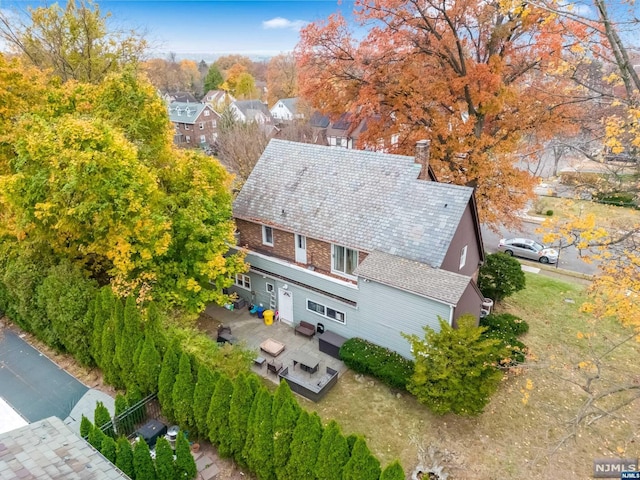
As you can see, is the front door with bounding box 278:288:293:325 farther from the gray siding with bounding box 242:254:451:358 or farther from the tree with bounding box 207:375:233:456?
the tree with bounding box 207:375:233:456

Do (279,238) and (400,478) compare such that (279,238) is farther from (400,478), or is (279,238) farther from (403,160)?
(400,478)

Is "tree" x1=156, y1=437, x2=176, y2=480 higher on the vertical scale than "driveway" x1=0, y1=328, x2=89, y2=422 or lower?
higher

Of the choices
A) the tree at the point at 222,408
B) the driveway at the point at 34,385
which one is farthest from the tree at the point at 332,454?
the driveway at the point at 34,385

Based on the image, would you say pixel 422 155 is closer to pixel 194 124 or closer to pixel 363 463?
pixel 363 463

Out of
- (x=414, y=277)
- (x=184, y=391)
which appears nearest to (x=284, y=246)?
(x=414, y=277)

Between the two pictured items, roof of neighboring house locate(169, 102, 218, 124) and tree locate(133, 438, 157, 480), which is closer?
tree locate(133, 438, 157, 480)

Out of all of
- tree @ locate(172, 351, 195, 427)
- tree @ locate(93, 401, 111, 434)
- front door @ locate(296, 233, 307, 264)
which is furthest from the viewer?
front door @ locate(296, 233, 307, 264)

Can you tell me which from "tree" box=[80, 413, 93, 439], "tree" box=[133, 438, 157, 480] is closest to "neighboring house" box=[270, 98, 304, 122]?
"tree" box=[80, 413, 93, 439]
